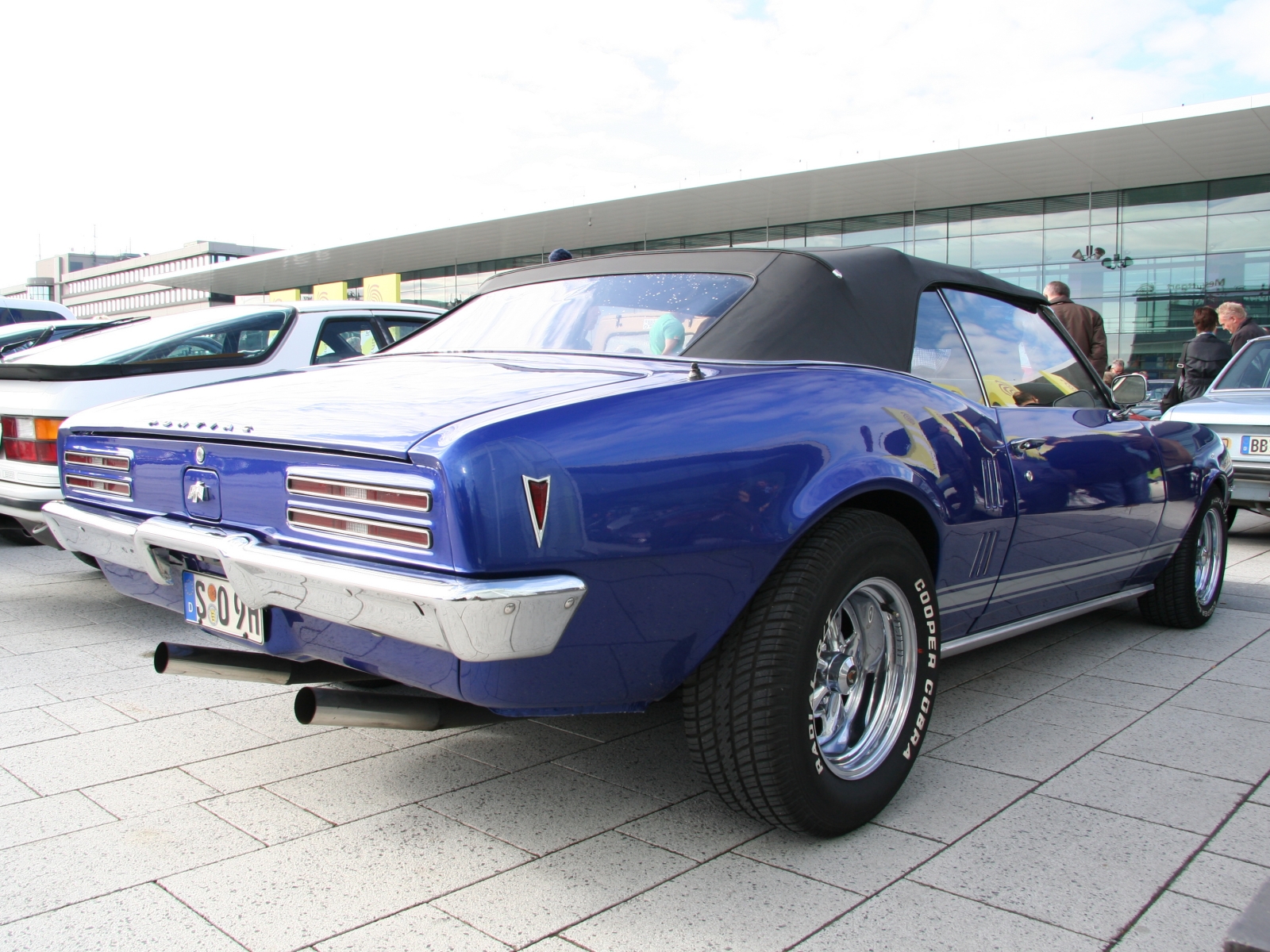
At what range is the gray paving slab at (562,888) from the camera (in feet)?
6.15

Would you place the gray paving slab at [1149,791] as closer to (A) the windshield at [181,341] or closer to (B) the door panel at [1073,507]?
(B) the door panel at [1073,507]

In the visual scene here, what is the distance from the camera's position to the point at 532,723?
3.03 m

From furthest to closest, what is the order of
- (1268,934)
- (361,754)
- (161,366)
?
(161,366), (361,754), (1268,934)

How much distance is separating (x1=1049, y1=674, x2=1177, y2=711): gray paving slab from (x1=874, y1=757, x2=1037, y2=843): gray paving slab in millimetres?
916

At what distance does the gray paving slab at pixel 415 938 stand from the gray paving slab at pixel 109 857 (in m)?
0.48

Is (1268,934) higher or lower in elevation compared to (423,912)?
higher

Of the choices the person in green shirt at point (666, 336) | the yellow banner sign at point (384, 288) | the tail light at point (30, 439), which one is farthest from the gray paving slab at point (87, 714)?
the yellow banner sign at point (384, 288)

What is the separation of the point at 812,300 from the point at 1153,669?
7.33 ft

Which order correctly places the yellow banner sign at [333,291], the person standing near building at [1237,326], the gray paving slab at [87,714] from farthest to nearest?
the yellow banner sign at [333,291], the person standing near building at [1237,326], the gray paving slab at [87,714]

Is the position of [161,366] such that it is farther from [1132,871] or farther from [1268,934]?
[1268,934]

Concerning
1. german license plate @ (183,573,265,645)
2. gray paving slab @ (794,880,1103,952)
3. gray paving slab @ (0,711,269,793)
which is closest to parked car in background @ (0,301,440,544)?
gray paving slab @ (0,711,269,793)

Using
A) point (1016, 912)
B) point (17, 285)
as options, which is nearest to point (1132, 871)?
point (1016, 912)

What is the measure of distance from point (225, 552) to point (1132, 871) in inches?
80.4

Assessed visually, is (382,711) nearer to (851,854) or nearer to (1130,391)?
(851,854)
